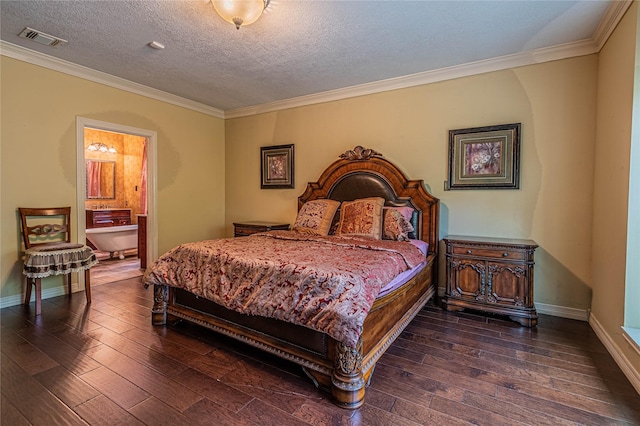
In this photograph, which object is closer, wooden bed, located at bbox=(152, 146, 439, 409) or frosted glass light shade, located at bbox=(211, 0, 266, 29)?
wooden bed, located at bbox=(152, 146, 439, 409)

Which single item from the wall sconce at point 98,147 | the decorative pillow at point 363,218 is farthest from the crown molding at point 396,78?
the wall sconce at point 98,147

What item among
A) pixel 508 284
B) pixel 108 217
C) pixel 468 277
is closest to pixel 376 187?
pixel 468 277

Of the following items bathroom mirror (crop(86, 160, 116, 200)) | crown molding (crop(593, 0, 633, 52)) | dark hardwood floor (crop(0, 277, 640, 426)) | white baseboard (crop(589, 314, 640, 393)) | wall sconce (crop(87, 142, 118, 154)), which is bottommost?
dark hardwood floor (crop(0, 277, 640, 426))

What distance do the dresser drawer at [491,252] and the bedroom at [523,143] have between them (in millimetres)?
490

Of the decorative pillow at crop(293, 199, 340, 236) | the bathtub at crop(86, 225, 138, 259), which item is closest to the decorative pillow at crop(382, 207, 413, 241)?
the decorative pillow at crop(293, 199, 340, 236)

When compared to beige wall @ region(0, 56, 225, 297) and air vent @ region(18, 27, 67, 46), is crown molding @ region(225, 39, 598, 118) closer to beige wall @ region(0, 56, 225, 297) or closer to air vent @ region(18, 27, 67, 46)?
beige wall @ region(0, 56, 225, 297)

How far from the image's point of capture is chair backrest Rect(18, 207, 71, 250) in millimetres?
3287

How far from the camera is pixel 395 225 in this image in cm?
339

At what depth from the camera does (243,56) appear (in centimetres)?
332

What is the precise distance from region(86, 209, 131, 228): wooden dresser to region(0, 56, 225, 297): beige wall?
2707mm

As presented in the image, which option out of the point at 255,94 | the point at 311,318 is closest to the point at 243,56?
the point at 255,94

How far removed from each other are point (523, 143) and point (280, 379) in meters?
3.22

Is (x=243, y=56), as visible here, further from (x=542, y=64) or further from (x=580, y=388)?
(x=580, y=388)

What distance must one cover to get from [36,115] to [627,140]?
543 centimetres
